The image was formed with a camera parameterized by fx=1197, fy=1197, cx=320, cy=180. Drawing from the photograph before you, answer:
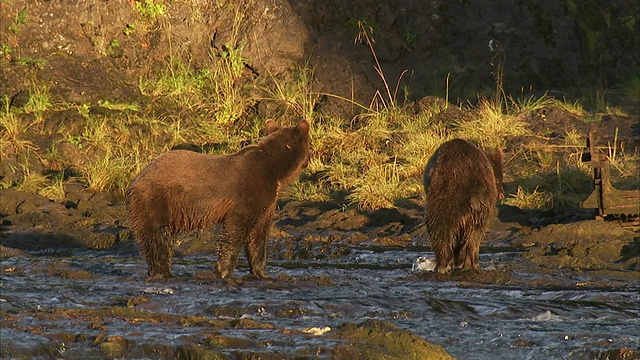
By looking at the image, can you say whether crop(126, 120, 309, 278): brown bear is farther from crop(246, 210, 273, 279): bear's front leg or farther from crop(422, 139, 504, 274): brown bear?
crop(422, 139, 504, 274): brown bear

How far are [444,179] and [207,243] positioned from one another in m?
4.14

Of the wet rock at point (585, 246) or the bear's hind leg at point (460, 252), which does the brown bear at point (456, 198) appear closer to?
the bear's hind leg at point (460, 252)

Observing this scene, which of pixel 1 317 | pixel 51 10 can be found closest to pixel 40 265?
pixel 1 317

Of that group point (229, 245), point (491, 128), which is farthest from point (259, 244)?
point (491, 128)

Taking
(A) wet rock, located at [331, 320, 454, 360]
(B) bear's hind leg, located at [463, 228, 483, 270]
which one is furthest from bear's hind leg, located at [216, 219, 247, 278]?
(A) wet rock, located at [331, 320, 454, 360]

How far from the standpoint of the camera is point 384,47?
21.1 metres

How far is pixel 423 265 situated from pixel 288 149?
1.89 metres

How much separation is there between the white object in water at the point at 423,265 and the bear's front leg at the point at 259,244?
1.61 meters

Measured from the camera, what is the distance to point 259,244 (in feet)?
37.8

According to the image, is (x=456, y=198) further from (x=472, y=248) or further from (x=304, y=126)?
(x=304, y=126)

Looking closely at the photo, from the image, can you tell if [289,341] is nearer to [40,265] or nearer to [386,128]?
[40,265]

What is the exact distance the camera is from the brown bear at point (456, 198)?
36.4ft

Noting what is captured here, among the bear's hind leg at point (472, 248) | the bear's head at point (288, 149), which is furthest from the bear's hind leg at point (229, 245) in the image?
the bear's hind leg at point (472, 248)

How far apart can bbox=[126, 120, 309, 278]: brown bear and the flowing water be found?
0.35 metres
